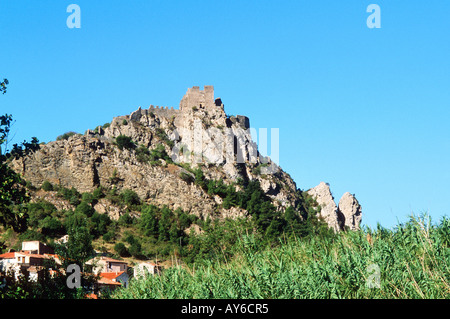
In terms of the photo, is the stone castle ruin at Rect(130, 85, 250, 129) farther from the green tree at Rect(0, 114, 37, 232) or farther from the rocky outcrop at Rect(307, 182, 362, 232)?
the green tree at Rect(0, 114, 37, 232)

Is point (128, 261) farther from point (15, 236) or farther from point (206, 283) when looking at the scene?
point (206, 283)

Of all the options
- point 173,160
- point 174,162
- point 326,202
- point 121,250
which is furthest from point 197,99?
point 121,250

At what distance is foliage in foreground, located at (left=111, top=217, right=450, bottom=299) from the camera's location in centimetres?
1183

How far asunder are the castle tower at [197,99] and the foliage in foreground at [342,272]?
60.0 m

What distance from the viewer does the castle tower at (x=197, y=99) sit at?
74500 mm

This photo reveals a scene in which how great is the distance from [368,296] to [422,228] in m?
2.67

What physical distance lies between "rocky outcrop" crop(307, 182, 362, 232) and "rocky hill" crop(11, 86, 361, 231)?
0.14m

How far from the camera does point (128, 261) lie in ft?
161

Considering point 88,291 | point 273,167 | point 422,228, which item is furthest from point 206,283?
point 273,167

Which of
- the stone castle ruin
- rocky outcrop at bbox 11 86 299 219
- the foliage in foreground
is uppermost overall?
the stone castle ruin

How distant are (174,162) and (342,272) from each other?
5607 centimetres

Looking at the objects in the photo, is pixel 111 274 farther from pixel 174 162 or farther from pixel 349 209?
pixel 349 209

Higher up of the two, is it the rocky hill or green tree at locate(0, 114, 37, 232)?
the rocky hill

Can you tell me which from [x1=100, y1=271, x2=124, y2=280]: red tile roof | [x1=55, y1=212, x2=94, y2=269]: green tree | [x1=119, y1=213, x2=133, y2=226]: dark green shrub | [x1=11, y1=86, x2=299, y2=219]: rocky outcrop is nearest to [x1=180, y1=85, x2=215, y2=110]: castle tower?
[x1=11, y1=86, x2=299, y2=219]: rocky outcrop
